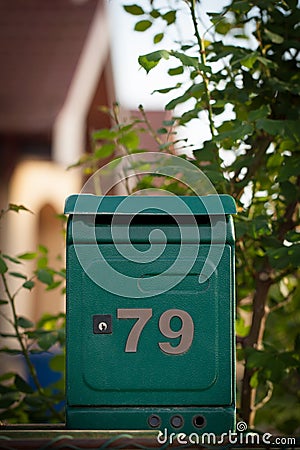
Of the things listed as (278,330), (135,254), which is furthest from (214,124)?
Result: (278,330)

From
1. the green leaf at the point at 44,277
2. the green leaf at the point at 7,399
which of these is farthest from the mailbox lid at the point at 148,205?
the green leaf at the point at 7,399

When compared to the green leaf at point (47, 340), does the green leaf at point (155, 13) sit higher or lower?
higher

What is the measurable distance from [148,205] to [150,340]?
0.85ft

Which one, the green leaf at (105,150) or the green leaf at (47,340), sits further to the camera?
the green leaf at (105,150)

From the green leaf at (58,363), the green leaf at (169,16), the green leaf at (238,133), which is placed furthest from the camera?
the green leaf at (58,363)

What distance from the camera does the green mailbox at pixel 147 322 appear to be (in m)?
1.67

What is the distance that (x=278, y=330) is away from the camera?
3.38m

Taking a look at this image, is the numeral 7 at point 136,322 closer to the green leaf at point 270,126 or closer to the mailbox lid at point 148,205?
the mailbox lid at point 148,205

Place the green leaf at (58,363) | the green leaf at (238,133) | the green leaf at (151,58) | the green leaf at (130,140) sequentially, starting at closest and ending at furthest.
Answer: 1. the green leaf at (151,58)
2. the green leaf at (238,133)
3. the green leaf at (130,140)
4. the green leaf at (58,363)

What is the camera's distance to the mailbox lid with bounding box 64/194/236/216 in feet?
5.56

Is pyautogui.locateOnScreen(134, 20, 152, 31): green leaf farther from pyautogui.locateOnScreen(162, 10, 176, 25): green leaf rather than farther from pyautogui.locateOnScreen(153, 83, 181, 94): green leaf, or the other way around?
pyautogui.locateOnScreen(153, 83, 181, 94): green leaf

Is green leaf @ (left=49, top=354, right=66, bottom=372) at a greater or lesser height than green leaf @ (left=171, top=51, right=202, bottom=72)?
lesser

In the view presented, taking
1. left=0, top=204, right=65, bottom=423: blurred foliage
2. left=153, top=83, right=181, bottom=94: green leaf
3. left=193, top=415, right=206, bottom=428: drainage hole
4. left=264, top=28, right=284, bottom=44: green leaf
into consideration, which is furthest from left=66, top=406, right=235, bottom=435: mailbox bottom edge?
left=264, top=28, right=284, bottom=44: green leaf

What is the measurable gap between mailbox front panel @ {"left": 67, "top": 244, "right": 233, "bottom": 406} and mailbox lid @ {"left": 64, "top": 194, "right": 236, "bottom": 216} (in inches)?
2.8
